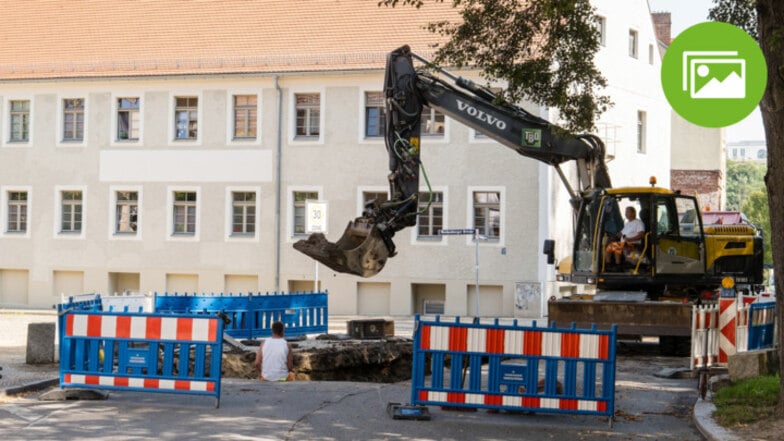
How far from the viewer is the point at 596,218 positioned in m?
23.1

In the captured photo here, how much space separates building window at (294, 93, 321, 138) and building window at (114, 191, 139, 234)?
591cm

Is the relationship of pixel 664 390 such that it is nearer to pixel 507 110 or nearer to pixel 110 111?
pixel 507 110

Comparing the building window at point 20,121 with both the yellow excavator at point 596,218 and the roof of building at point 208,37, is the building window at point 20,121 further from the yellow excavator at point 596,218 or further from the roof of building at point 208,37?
the yellow excavator at point 596,218

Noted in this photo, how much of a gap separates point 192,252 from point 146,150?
368 cm

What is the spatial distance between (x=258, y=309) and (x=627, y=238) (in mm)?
6913

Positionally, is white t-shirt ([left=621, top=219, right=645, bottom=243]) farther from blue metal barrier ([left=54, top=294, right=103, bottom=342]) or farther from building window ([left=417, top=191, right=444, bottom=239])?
building window ([left=417, top=191, right=444, bottom=239])

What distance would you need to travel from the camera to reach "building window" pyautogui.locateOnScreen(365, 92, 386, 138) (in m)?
40.0

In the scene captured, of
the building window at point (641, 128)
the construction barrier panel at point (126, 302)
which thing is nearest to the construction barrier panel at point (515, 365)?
the construction barrier panel at point (126, 302)

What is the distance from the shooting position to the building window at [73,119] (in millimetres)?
42688

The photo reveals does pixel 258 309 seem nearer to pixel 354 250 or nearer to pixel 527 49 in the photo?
pixel 354 250

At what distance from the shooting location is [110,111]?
138 ft

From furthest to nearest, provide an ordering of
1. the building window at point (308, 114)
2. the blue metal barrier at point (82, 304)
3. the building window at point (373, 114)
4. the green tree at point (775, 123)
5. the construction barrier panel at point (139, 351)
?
1. the building window at point (308, 114)
2. the building window at point (373, 114)
3. the blue metal barrier at point (82, 304)
4. the construction barrier panel at point (139, 351)
5. the green tree at point (775, 123)

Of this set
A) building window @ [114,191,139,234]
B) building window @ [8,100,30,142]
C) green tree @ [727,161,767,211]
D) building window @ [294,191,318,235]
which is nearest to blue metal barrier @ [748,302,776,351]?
building window @ [294,191,318,235]

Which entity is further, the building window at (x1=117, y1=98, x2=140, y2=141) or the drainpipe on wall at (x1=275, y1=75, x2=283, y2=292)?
the building window at (x1=117, y1=98, x2=140, y2=141)
